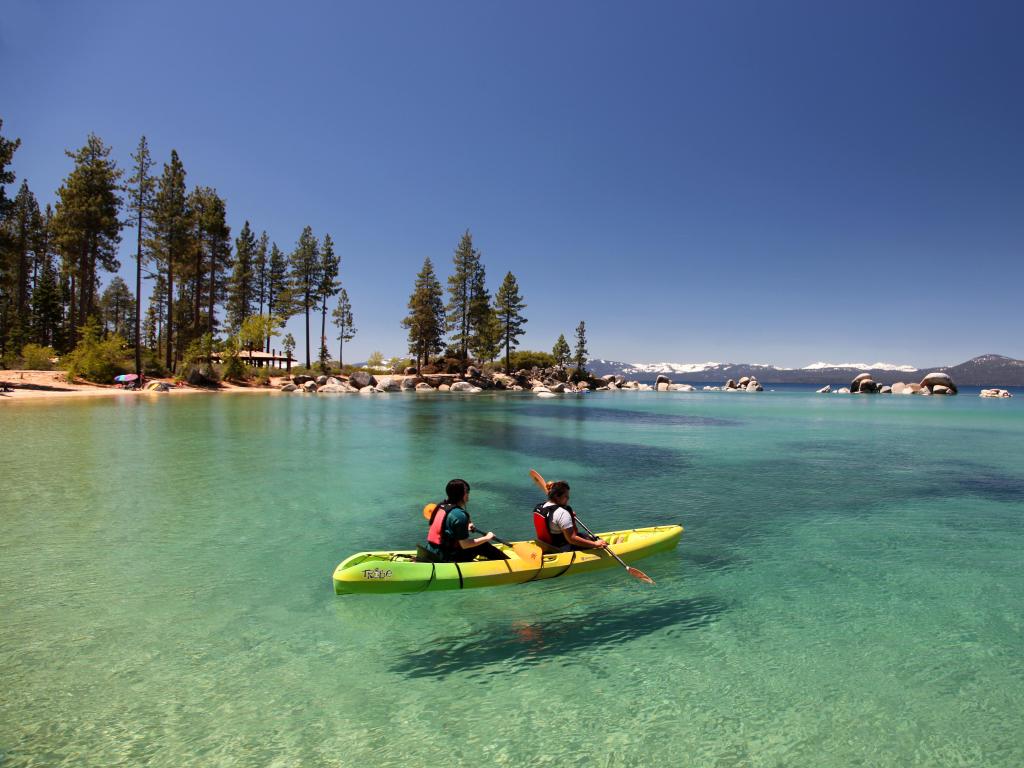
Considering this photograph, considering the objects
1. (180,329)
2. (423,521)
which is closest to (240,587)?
(423,521)

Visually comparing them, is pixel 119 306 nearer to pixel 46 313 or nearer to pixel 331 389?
pixel 46 313

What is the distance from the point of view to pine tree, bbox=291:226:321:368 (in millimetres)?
76500

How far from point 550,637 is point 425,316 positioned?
259 ft

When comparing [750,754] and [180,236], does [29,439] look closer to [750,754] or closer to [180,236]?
[750,754]

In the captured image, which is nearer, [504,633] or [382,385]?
[504,633]

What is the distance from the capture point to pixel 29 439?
2236 cm

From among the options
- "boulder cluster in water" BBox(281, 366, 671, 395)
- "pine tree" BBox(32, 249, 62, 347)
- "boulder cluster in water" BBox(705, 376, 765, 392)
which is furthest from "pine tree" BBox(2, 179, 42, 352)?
"boulder cluster in water" BBox(705, 376, 765, 392)

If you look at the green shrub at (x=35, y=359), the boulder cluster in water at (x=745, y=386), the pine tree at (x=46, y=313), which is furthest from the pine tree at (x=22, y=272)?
the boulder cluster in water at (x=745, y=386)

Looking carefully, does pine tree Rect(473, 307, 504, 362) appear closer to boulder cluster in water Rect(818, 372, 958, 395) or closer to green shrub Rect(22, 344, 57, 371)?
green shrub Rect(22, 344, 57, 371)

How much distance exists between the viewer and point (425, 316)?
83.5 m

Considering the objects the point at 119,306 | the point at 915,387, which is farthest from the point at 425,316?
the point at 915,387

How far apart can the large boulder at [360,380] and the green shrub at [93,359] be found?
25396 millimetres

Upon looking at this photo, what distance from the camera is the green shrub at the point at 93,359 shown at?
4803cm

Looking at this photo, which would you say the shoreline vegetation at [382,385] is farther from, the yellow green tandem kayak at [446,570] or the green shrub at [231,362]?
the yellow green tandem kayak at [446,570]
